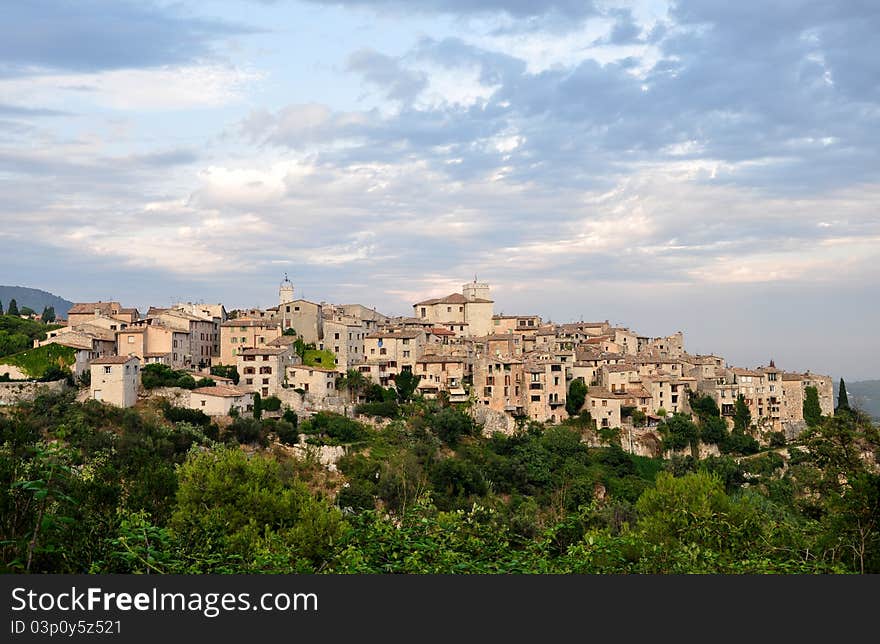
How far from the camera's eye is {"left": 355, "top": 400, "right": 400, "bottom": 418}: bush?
161ft

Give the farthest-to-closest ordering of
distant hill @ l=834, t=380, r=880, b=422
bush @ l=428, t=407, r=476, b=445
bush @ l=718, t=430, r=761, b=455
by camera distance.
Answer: distant hill @ l=834, t=380, r=880, b=422 < bush @ l=718, t=430, r=761, b=455 < bush @ l=428, t=407, r=476, b=445

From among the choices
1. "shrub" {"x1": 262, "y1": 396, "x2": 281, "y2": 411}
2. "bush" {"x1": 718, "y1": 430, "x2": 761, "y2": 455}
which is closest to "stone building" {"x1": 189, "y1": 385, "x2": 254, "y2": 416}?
"shrub" {"x1": 262, "y1": 396, "x2": 281, "y2": 411}

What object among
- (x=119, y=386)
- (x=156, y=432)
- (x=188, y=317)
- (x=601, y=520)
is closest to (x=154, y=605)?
(x=601, y=520)

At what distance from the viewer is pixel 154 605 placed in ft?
22.6

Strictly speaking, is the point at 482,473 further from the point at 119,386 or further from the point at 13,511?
the point at 13,511

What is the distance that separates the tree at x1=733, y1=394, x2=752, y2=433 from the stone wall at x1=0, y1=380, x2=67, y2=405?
4138 centimetres

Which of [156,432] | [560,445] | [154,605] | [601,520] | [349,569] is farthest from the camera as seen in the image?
[560,445]

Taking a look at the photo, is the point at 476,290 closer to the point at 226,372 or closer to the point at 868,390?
the point at 226,372

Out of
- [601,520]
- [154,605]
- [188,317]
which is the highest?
[188,317]

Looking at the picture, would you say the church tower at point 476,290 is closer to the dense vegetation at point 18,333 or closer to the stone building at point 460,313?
the stone building at point 460,313

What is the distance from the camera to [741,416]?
57.2 m

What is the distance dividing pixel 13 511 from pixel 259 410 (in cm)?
3826

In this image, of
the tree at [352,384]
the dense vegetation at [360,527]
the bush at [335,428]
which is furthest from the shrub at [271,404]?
the dense vegetation at [360,527]

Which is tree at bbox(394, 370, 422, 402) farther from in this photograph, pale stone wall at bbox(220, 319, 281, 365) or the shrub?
pale stone wall at bbox(220, 319, 281, 365)
